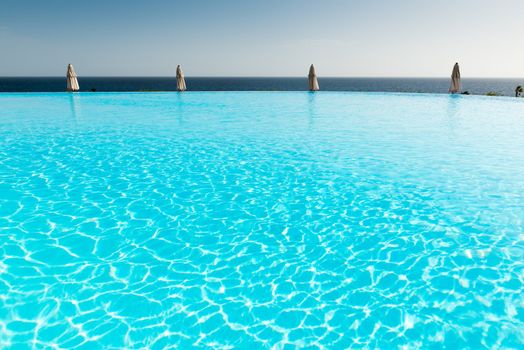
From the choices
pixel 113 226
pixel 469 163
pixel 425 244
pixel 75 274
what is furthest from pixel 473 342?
pixel 469 163

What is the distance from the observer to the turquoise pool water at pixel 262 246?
12.6 feet

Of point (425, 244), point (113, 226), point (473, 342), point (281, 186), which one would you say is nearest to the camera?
point (473, 342)

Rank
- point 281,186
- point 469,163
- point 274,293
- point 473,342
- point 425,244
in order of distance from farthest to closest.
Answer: point 469,163, point 281,186, point 425,244, point 274,293, point 473,342

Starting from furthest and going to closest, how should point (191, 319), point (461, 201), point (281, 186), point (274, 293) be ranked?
point (281, 186) < point (461, 201) < point (274, 293) < point (191, 319)

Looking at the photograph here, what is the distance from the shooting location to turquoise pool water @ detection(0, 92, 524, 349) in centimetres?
385

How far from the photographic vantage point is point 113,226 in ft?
19.9

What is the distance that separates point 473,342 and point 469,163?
7289 mm

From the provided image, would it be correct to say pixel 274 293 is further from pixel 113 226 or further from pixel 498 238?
pixel 498 238

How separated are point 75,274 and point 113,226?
142 cm

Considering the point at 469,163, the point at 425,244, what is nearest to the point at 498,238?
the point at 425,244

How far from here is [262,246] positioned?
5512mm

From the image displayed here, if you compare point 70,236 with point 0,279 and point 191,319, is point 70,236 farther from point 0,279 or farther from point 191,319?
point 191,319

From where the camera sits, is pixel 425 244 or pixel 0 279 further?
pixel 425 244

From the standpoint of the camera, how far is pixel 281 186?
8023 millimetres
